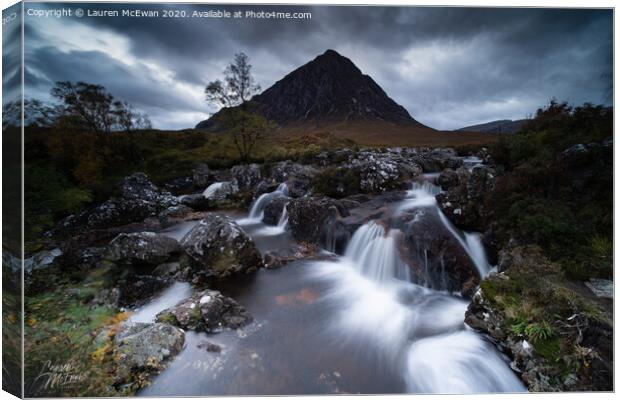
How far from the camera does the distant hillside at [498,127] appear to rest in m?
4.03

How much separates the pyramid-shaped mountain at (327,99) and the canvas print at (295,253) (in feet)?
0.17

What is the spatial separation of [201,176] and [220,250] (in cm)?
220

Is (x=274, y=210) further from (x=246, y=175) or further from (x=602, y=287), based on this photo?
(x=602, y=287)

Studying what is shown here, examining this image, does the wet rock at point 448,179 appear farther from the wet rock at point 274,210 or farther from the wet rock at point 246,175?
the wet rock at point 246,175

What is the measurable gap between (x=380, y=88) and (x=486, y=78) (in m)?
1.60

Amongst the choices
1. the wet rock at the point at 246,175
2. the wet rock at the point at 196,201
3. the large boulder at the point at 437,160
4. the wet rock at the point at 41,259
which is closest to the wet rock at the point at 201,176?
the wet rock at the point at 196,201

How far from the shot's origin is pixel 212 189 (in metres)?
6.22

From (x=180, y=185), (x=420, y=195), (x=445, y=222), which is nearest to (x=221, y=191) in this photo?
(x=180, y=185)

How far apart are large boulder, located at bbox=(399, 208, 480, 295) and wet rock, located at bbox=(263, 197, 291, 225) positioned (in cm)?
333

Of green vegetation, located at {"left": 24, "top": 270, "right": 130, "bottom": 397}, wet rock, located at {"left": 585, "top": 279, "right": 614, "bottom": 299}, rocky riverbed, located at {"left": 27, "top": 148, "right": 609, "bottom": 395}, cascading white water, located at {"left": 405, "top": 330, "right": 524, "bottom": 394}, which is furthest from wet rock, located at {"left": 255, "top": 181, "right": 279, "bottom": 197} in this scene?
wet rock, located at {"left": 585, "top": 279, "right": 614, "bottom": 299}

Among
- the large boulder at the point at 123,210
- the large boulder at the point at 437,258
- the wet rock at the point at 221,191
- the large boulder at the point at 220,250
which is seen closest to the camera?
the large boulder at the point at 123,210

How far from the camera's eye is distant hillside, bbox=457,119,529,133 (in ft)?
13.2

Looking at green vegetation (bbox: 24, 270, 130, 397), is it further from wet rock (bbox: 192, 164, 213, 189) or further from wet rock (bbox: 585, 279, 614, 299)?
wet rock (bbox: 585, 279, 614, 299)
